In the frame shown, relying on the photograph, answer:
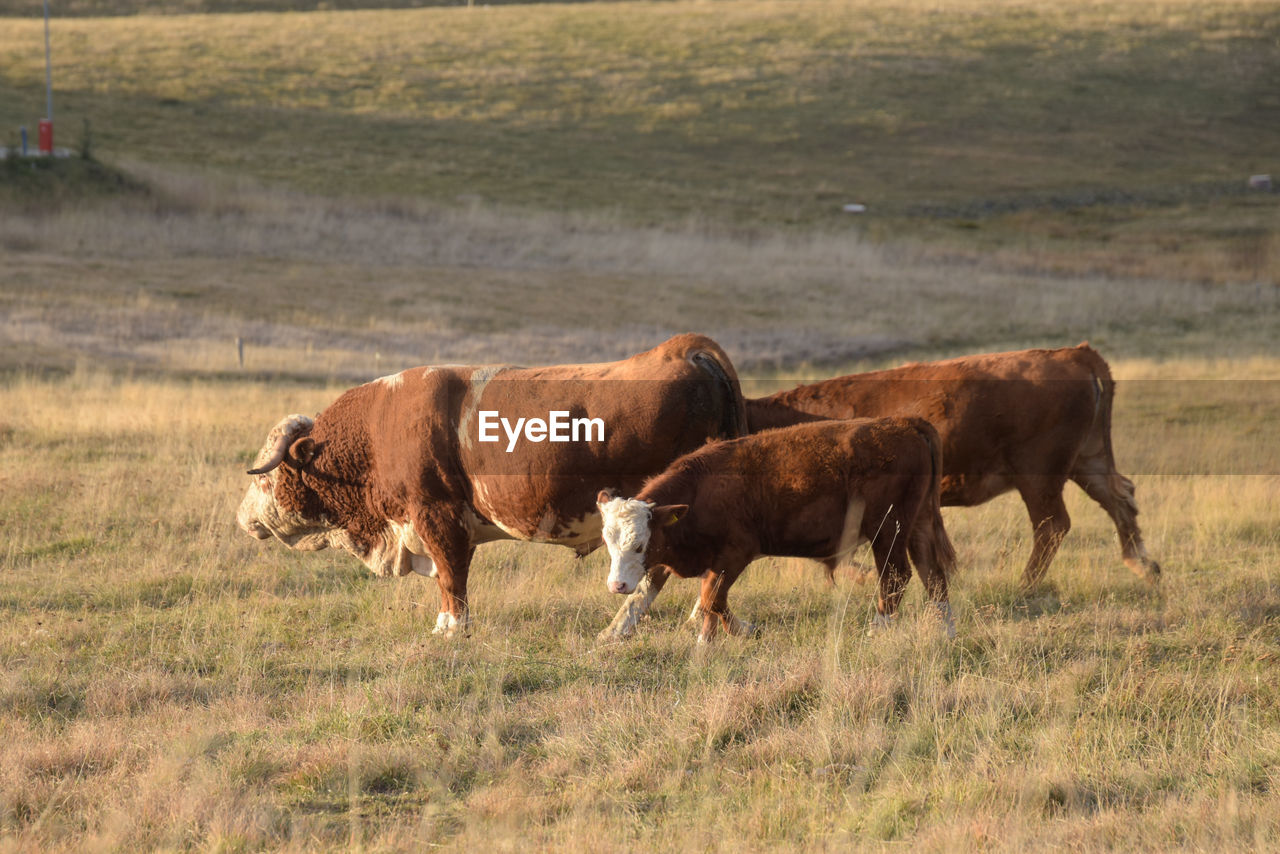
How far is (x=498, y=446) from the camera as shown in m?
8.42

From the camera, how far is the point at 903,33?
73.1 m

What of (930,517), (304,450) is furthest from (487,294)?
(930,517)

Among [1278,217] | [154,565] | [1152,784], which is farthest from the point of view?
[1278,217]

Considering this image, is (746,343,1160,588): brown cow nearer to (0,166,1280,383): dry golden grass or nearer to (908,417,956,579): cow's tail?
(908,417,956,579): cow's tail

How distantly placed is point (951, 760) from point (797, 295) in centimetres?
2735

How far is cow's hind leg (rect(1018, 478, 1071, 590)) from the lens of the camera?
9633mm

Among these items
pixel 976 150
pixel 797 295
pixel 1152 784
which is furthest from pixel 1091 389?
pixel 976 150

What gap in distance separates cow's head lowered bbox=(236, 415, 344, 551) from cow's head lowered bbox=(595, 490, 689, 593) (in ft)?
9.10

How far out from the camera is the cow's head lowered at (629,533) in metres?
7.26

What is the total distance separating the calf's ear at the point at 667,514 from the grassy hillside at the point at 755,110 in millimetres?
33087

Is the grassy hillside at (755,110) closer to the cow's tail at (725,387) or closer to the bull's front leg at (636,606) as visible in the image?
the cow's tail at (725,387)

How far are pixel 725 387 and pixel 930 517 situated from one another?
5.10 feet

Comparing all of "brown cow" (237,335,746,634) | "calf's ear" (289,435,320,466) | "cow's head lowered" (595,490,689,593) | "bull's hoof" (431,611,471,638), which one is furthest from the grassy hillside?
"cow's head lowered" (595,490,689,593)

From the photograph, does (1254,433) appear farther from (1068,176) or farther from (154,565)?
(1068,176)
